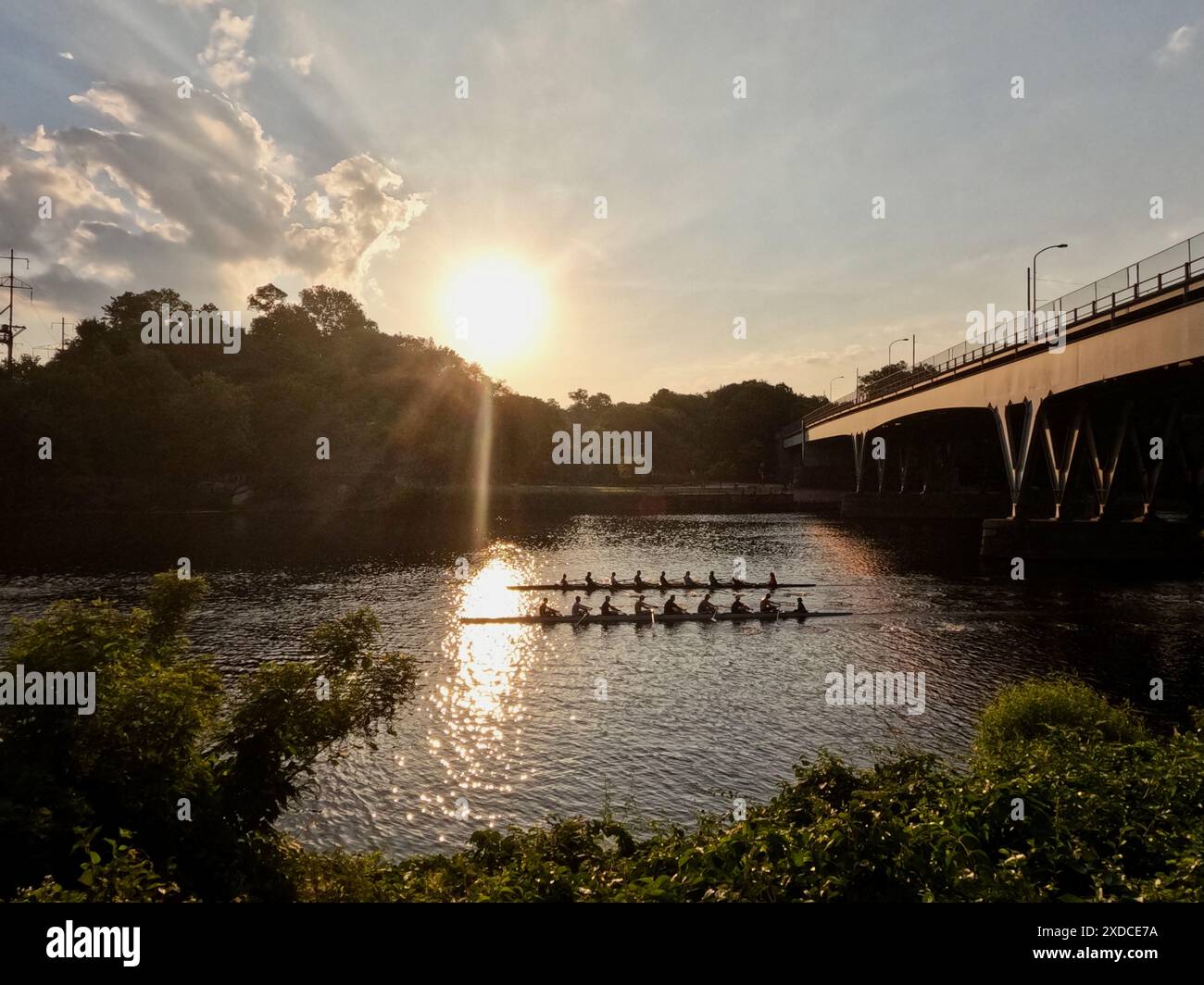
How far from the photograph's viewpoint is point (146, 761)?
10742mm

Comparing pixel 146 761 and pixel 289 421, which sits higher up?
pixel 289 421

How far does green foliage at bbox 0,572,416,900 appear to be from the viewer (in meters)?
9.52

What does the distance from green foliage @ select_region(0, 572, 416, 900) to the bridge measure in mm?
39537

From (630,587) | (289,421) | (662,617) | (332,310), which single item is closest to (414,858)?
(662,617)

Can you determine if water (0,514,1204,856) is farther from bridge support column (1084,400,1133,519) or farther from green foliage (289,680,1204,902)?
bridge support column (1084,400,1133,519)

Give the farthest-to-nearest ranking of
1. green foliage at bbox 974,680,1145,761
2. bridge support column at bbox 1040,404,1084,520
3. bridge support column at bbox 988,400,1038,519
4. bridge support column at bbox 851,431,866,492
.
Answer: bridge support column at bbox 851,431,866,492 → bridge support column at bbox 988,400,1038,519 → bridge support column at bbox 1040,404,1084,520 → green foliage at bbox 974,680,1145,761

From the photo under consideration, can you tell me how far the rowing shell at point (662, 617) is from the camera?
39906mm

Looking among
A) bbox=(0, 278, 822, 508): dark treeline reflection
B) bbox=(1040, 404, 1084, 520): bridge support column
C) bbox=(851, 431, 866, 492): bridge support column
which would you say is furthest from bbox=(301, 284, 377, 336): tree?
bbox=(1040, 404, 1084, 520): bridge support column

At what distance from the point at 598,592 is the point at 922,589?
20.7 metres

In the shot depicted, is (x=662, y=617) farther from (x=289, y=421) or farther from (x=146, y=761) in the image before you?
(x=289, y=421)

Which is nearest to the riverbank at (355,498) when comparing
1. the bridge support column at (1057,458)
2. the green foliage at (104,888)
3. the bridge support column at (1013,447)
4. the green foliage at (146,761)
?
the bridge support column at (1013,447)

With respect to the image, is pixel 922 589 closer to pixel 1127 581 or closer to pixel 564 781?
pixel 1127 581

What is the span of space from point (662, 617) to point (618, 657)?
24.8ft
